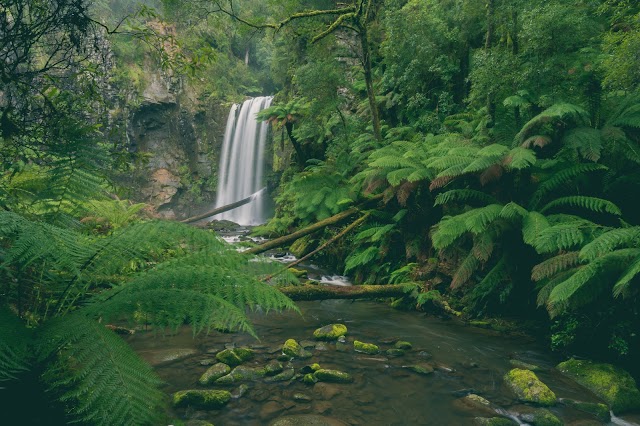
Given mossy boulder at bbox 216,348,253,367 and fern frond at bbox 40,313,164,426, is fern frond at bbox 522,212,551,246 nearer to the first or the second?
mossy boulder at bbox 216,348,253,367

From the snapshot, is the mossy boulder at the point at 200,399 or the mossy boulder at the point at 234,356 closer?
the mossy boulder at the point at 200,399

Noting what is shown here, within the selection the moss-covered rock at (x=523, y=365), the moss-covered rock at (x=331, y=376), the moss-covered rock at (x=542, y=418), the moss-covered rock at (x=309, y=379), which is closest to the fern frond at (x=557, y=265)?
the moss-covered rock at (x=523, y=365)

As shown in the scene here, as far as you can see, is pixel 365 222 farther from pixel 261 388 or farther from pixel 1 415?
pixel 1 415

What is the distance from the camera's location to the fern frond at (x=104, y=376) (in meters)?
1.19

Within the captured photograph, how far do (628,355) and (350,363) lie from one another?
2586 mm

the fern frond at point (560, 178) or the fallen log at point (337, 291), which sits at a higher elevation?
the fern frond at point (560, 178)

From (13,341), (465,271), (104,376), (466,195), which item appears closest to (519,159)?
(466,195)

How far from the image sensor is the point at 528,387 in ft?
11.5

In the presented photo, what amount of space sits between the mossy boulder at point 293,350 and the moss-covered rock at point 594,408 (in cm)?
240

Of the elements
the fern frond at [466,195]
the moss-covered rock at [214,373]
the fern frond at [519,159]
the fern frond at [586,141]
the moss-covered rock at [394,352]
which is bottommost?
the moss-covered rock at [394,352]

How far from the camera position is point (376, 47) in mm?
11680

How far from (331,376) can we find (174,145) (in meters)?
22.2

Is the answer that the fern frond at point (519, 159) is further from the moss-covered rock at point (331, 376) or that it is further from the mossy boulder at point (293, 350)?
the mossy boulder at point (293, 350)

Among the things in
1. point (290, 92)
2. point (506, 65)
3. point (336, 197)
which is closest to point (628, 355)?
point (506, 65)
